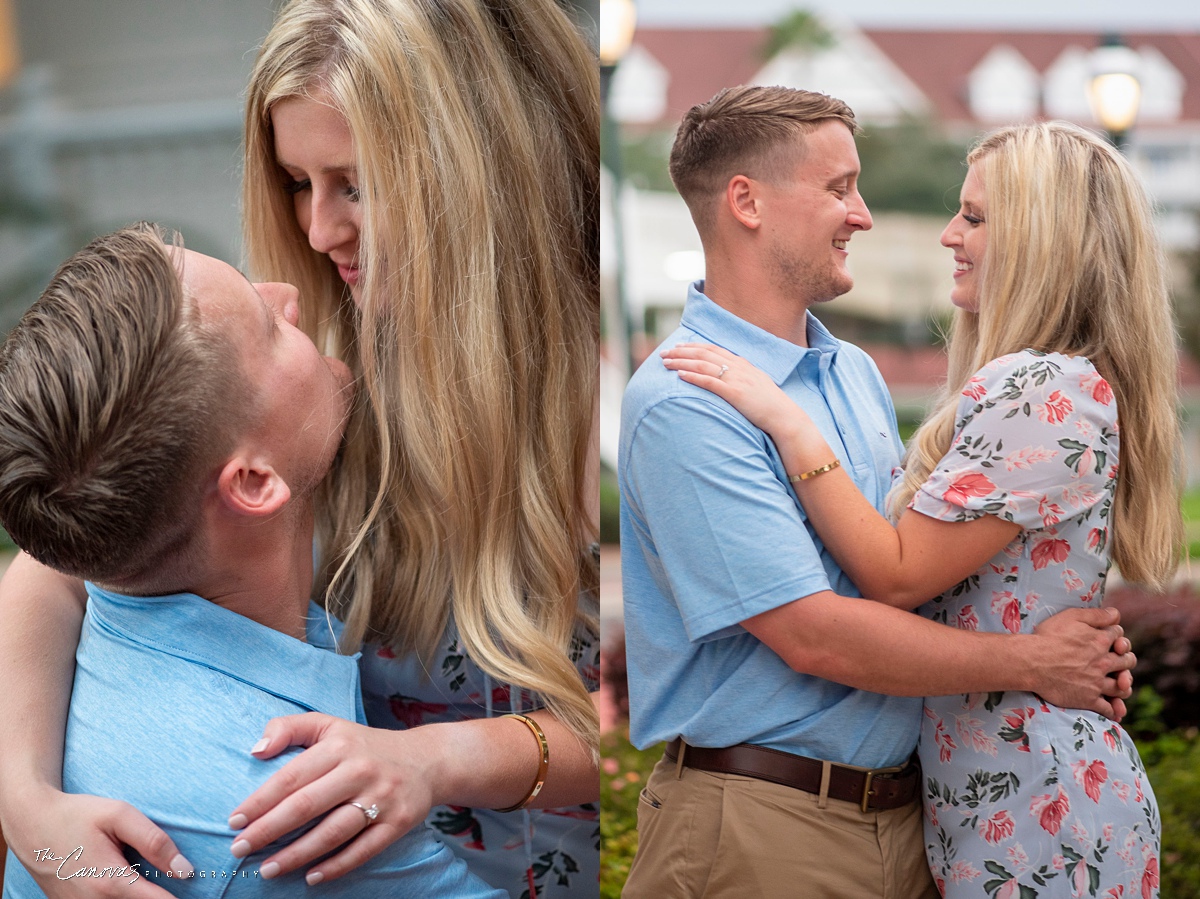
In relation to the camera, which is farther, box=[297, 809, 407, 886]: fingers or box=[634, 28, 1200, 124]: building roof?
box=[634, 28, 1200, 124]: building roof

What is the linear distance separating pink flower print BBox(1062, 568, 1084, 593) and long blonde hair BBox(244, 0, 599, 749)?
692 mm

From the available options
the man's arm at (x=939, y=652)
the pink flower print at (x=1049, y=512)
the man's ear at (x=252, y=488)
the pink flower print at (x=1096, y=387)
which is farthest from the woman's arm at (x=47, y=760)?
the pink flower print at (x=1096, y=387)

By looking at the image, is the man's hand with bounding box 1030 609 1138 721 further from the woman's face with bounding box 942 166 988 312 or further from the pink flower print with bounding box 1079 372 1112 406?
the woman's face with bounding box 942 166 988 312

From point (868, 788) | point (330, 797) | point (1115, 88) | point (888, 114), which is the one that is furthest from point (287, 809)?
point (1115, 88)

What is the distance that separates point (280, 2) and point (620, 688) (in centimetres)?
211

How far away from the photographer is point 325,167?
5.07ft

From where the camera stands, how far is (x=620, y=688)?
3189 millimetres

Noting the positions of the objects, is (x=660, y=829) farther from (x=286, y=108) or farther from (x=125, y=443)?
(x=286, y=108)

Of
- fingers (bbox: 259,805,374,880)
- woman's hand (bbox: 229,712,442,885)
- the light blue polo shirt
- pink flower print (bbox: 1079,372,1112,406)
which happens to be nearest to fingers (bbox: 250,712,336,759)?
woman's hand (bbox: 229,712,442,885)

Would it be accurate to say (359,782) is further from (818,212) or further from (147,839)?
(818,212)

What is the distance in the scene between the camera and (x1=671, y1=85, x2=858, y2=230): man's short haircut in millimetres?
1443

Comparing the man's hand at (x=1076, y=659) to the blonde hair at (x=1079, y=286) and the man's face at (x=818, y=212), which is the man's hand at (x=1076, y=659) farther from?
the man's face at (x=818, y=212)

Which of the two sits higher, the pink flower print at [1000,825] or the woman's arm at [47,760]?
the woman's arm at [47,760]

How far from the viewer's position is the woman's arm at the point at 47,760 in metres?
1.30
